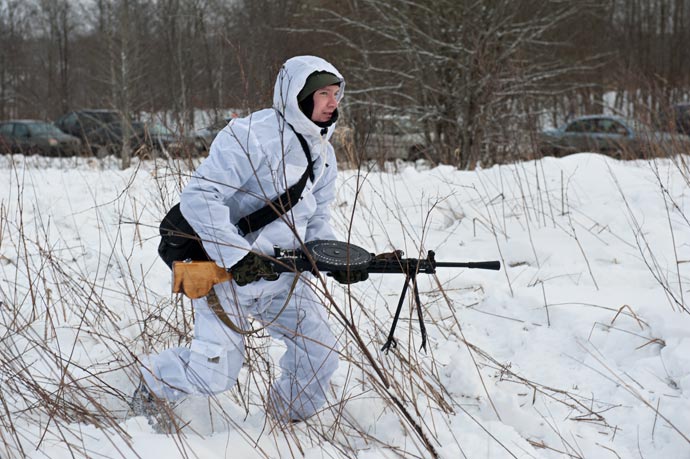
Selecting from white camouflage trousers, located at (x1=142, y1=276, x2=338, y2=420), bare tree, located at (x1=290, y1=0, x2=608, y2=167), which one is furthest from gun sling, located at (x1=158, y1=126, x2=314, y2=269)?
bare tree, located at (x1=290, y1=0, x2=608, y2=167)

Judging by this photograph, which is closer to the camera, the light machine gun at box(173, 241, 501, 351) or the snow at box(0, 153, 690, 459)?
the light machine gun at box(173, 241, 501, 351)

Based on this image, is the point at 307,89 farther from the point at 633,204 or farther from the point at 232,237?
the point at 633,204

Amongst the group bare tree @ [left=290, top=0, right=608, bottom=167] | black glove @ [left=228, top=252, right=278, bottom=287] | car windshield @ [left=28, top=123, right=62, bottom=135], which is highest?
bare tree @ [left=290, top=0, right=608, bottom=167]

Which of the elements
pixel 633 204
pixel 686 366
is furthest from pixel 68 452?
pixel 633 204

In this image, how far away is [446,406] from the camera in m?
2.48

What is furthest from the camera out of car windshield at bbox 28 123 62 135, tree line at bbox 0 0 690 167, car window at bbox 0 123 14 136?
car window at bbox 0 123 14 136

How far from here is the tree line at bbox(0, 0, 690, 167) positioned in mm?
7512

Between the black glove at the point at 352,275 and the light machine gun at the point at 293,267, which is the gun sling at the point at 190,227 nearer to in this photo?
the light machine gun at the point at 293,267

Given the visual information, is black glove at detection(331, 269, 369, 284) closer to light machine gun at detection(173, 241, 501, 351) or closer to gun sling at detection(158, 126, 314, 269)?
light machine gun at detection(173, 241, 501, 351)

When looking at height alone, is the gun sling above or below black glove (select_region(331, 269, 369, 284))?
above

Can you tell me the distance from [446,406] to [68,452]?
1352 mm

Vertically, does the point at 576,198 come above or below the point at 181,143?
below

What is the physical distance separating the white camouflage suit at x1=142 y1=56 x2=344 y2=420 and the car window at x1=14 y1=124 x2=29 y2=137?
588 inches

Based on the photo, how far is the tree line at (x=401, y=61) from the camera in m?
7.51
